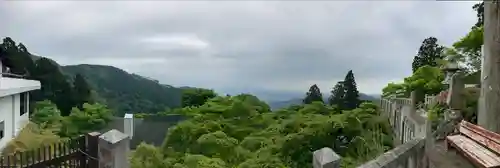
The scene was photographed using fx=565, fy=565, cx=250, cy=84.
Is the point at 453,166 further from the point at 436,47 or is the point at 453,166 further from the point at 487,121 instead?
the point at 436,47

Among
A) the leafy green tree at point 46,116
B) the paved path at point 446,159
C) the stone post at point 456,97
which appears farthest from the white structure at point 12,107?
the paved path at point 446,159

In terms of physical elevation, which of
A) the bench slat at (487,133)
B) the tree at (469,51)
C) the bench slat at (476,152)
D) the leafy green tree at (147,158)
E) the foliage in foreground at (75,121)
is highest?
the tree at (469,51)

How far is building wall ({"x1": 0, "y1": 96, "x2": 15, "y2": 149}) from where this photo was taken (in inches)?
526

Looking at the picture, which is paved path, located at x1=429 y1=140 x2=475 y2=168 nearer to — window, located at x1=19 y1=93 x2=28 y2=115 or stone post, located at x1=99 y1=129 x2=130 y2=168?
stone post, located at x1=99 y1=129 x2=130 y2=168

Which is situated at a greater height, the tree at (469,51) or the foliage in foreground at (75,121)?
the tree at (469,51)

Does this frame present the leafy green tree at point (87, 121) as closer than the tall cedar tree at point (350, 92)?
Yes

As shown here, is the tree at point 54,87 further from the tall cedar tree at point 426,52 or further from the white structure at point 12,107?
the tall cedar tree at point 426,52

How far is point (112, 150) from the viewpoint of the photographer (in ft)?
16.1

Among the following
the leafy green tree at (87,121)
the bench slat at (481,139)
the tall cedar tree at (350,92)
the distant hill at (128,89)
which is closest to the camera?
the bench slat at (481,139)

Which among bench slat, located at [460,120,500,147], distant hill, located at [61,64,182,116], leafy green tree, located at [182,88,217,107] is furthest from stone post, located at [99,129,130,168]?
distant hill, located at [61,64,182,116]

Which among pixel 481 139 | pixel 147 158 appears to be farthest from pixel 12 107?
pixel 481 139

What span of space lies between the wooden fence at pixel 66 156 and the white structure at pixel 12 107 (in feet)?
25.4

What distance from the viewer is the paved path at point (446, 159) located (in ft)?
15.1

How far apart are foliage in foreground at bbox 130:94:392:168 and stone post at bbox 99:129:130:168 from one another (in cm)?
704
